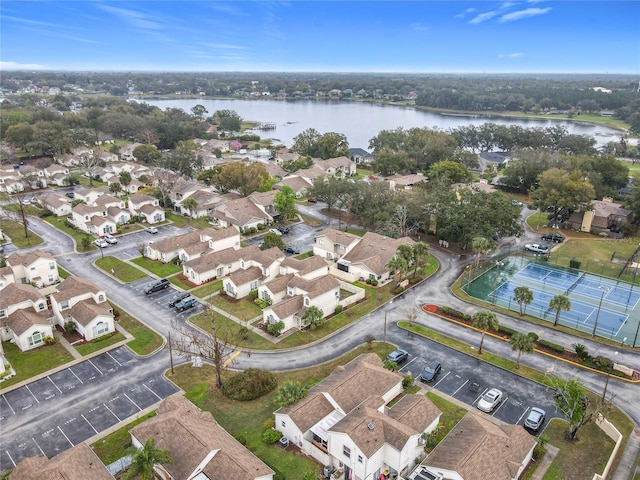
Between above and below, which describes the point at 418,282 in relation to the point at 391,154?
below

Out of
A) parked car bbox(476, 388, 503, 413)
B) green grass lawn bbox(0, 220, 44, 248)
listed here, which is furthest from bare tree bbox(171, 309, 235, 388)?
green grass lawn bbox(0, 220, 44, 248)

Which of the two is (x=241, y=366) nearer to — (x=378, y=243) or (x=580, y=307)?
(x=378, y=243)

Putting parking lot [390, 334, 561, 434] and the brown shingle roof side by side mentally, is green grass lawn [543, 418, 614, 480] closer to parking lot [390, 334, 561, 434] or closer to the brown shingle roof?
parking lot [390, 334, 561, 434]

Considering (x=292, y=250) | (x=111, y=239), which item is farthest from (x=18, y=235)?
(x=292, y=250)

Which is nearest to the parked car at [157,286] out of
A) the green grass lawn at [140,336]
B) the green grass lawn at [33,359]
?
the green grass lawn at [140,336]

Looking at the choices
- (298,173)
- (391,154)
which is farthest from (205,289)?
(391,154)

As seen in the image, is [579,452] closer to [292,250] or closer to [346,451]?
[346,451]
